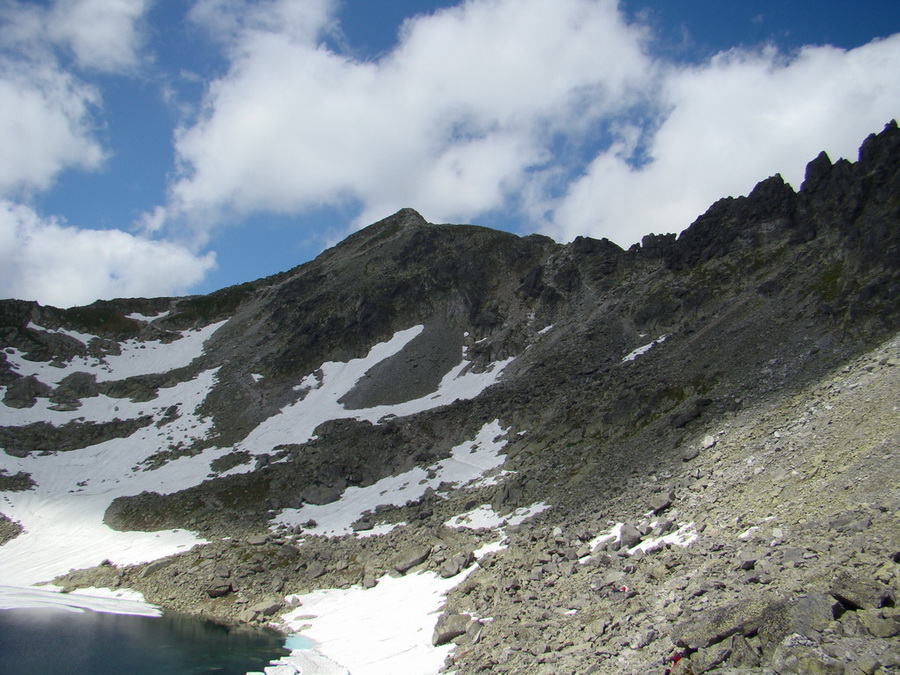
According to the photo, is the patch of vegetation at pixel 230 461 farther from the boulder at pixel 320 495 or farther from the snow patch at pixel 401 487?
the snow patch at pixel 401 487

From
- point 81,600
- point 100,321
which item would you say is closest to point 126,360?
point 100,321

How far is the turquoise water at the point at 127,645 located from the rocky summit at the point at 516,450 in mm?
2322

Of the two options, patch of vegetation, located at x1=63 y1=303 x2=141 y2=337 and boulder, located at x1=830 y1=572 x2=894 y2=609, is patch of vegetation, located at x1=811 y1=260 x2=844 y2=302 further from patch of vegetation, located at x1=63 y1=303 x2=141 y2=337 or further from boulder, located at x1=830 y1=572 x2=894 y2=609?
patch of vegetation, located at x1=63 y1=303 x2=141 y2=337

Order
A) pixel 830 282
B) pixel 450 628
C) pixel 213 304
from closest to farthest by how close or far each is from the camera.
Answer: pixel 450 628, pixel 830 282, pixel 213 304

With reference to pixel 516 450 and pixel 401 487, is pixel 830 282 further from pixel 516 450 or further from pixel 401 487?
pixel 401 487

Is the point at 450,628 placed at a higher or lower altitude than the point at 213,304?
lower

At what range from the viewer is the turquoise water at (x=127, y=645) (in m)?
25.1

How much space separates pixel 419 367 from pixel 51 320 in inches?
2628

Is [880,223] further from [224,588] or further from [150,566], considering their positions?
[150,566]

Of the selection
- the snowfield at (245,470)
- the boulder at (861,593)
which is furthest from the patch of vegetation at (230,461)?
the boulder at (861,593)

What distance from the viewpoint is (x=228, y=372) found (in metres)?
79.5

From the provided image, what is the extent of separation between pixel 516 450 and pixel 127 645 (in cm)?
2823

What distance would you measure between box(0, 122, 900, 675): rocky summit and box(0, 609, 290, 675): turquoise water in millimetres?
2322

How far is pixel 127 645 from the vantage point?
27984 millimetres
